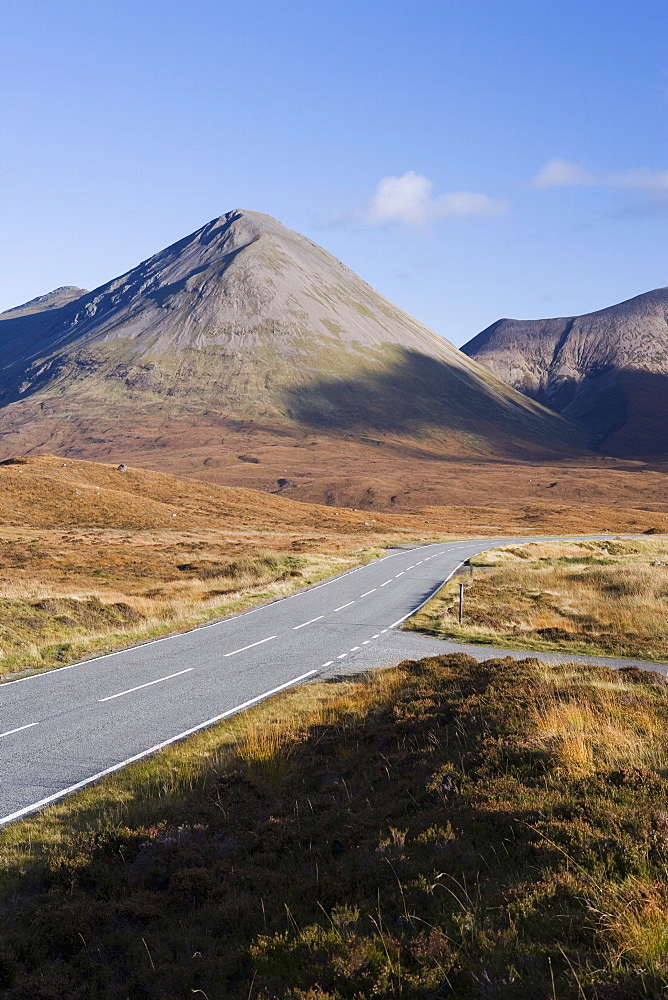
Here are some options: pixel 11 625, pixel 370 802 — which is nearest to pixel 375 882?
pixel 370 802

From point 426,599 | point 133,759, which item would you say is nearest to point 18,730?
point 133,759

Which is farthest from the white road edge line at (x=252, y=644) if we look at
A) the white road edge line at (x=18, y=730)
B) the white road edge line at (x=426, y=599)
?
the white road edge line at (x=18, y=730)

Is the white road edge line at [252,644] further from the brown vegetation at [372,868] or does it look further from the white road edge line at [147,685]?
the brown vegetation at [372,868]

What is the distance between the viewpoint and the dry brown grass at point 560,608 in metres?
22.7

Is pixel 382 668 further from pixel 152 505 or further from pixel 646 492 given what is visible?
pixel 646 492

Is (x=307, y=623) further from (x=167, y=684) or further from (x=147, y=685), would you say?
(x=147, y=685)

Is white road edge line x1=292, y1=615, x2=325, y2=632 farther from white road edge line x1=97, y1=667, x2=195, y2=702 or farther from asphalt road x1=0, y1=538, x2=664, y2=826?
white road edge line x1=97, y1=667, x2=195, y2=702

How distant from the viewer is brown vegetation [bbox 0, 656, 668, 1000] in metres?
5.18

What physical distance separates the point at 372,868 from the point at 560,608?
24.8m

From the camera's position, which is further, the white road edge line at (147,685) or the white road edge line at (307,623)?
the white road edge line at (307,623)

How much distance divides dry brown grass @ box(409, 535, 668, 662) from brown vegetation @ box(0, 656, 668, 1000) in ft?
36.4

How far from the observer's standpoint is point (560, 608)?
98.0ft

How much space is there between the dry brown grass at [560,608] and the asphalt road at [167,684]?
1.88 meters

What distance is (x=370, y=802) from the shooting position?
875cm
